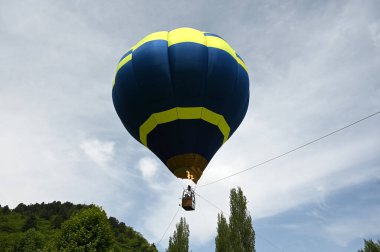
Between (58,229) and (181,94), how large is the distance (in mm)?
53547

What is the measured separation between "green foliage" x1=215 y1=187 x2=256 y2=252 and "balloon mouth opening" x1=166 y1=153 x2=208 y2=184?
1174 centimetres

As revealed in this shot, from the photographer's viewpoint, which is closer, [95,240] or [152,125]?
[152,125]

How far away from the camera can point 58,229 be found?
185 feet

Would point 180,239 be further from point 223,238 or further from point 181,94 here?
point 181,94

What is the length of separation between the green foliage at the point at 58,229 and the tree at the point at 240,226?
8.38 metres

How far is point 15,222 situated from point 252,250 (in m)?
60.7

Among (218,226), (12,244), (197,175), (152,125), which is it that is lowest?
(197,175)

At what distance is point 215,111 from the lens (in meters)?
12.5

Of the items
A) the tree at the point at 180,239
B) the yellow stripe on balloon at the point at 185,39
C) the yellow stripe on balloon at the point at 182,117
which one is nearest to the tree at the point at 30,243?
the tree at the point at 180,239

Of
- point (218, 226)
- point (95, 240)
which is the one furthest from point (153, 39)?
point (218, 226)

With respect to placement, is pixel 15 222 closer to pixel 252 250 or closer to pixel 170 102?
pixel 252 250

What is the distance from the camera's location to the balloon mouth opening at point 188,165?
1234 centimetres

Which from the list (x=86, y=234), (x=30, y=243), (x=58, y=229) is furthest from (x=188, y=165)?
(x=58, y=229)

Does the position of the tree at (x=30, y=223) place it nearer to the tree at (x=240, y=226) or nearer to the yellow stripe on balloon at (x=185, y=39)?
the tree at (x=240, y=226)
